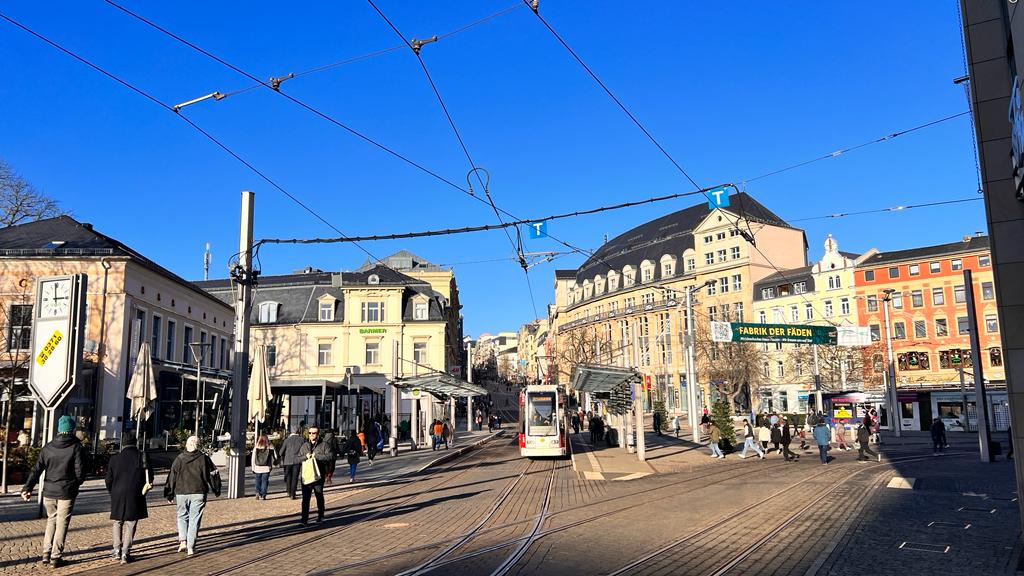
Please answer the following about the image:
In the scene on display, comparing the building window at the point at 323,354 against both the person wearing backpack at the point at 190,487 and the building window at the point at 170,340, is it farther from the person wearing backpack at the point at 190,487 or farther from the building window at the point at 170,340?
the person wearing backpack at the point at 190,487

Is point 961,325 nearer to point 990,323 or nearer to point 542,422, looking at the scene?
point 990,323

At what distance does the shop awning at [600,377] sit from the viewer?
2738 cm

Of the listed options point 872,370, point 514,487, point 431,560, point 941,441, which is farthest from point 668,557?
point 872,370

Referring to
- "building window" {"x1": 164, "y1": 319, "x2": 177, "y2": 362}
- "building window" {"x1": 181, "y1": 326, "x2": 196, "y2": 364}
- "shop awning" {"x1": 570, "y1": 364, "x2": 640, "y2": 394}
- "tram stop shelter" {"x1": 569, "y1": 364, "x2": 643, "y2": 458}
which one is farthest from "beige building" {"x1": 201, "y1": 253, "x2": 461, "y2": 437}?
"shop awning" {"x1": 570, "y1": 364, "x2": 640, "y2": 394}

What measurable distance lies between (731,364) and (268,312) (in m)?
38.2

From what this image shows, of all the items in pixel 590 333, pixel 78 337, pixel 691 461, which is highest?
pixel 590 333

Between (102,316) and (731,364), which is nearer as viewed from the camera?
(102,316)

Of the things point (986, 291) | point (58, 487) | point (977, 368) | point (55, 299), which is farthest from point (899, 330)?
point (58, 487)

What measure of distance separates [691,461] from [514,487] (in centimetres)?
1092

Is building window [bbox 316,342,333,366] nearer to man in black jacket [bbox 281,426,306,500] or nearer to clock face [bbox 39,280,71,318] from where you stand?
man in black jacket [bbox 281,426,306,500]

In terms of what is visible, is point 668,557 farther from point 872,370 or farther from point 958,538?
point 872,370

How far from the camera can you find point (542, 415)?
30203 mm

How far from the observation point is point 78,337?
12688 mm

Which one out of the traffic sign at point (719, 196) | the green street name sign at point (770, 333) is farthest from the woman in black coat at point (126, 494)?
the green street name sign at point (770, 333)
